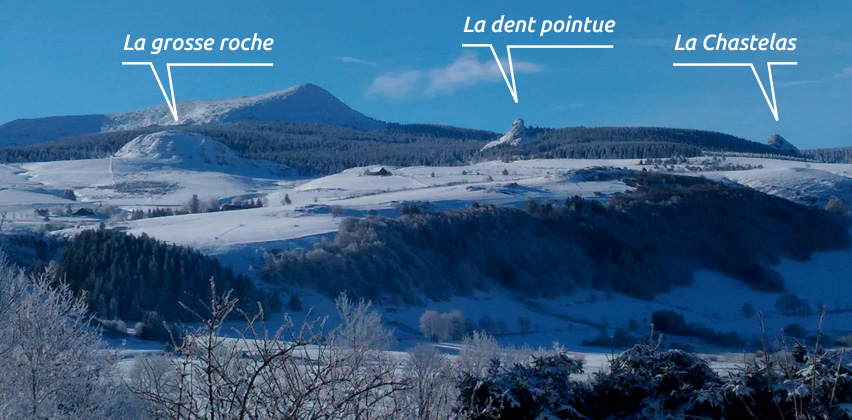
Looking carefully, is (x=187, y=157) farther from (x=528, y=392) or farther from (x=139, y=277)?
(x=528, y=392)

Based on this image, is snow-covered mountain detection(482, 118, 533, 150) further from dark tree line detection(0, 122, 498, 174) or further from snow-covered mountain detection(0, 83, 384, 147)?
snow-covered mountain detection(0, 83, 384, 147)

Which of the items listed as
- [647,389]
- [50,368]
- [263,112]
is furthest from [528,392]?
[263,112]

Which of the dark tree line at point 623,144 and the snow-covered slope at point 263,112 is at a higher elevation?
the snow-covered slope at point 263,112

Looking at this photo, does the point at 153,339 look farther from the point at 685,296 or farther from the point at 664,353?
the point at 685,296

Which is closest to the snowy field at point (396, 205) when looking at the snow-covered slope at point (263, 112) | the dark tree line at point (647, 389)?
the dark tree line at point (647, 389)

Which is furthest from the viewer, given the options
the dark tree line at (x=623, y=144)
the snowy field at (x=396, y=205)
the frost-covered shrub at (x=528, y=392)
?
the dark tree line at (x=623, y=144)

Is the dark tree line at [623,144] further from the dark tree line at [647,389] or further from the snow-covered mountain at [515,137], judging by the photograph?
the dark tree line at [647,389]
